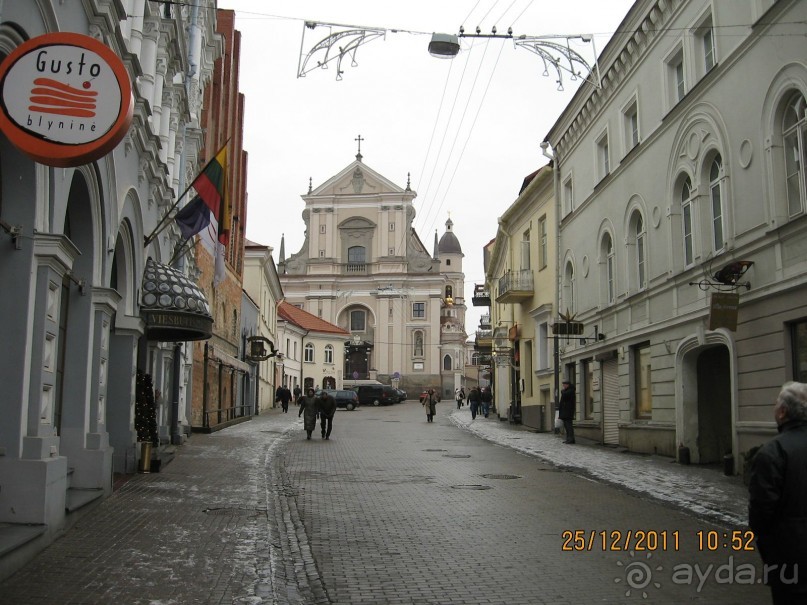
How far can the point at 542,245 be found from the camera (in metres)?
31.6

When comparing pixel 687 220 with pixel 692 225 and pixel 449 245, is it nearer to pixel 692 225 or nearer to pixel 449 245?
pixel 692 225

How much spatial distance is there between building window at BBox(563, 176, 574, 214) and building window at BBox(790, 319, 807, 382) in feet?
48.0

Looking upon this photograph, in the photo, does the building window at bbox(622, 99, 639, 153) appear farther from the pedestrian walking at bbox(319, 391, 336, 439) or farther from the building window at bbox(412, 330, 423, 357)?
the building window at bbox(412, 330, 423, 357)

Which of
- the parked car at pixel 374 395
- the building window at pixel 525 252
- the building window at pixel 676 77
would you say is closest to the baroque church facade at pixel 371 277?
the parked car at pixel 374 395

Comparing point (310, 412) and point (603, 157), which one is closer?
point (603, 157)

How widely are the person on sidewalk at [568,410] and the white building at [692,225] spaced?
781mm

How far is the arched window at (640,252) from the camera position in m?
20.7

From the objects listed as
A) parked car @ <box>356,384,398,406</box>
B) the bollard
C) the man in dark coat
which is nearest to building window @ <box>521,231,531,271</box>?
the bollard

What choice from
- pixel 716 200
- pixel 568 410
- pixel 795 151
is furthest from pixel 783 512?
pixel 568 410

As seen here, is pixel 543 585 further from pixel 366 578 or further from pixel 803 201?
pixel 803 201

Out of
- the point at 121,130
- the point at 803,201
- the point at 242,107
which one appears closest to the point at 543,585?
the point at 121,130

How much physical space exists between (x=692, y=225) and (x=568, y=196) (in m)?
11.1

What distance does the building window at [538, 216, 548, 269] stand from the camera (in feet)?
102

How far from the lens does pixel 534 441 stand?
25.0 meters
